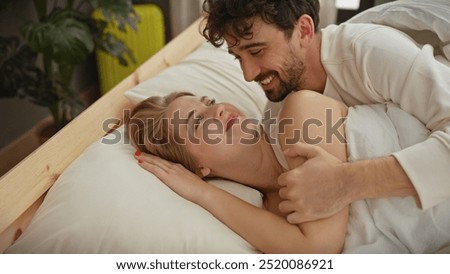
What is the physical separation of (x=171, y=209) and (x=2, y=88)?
0.99 metres

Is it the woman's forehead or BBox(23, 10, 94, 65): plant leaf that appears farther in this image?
BBox(23, 10, 94, 65): plant leaf

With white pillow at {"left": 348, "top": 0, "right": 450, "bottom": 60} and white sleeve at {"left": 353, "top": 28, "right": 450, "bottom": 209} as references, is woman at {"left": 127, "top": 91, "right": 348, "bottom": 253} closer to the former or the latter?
white sleeve at {"left": 353, "top": 28, "right": 450, "bottom": 209}

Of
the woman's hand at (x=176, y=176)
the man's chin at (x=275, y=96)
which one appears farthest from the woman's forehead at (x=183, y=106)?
the man's chin at (x=275, y=96)

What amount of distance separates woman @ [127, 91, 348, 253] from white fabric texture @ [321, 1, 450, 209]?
117mm

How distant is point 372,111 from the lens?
2.98ft

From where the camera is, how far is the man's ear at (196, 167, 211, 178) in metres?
0.97

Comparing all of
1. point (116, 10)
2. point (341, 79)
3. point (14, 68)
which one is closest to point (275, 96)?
point (341, 79)

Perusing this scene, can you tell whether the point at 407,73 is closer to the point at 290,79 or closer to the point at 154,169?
the point at 290,79

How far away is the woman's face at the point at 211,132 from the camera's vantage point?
94cm

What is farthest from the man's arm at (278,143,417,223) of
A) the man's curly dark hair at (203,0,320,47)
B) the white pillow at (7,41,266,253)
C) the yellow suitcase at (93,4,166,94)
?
the yellow suitcase at (93,4,166,94)

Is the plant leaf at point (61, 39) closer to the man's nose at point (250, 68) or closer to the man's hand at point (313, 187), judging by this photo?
the man's nose at point (250, 68)

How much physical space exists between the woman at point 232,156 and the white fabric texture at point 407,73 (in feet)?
0.39

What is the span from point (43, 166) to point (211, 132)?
1.25 feet
